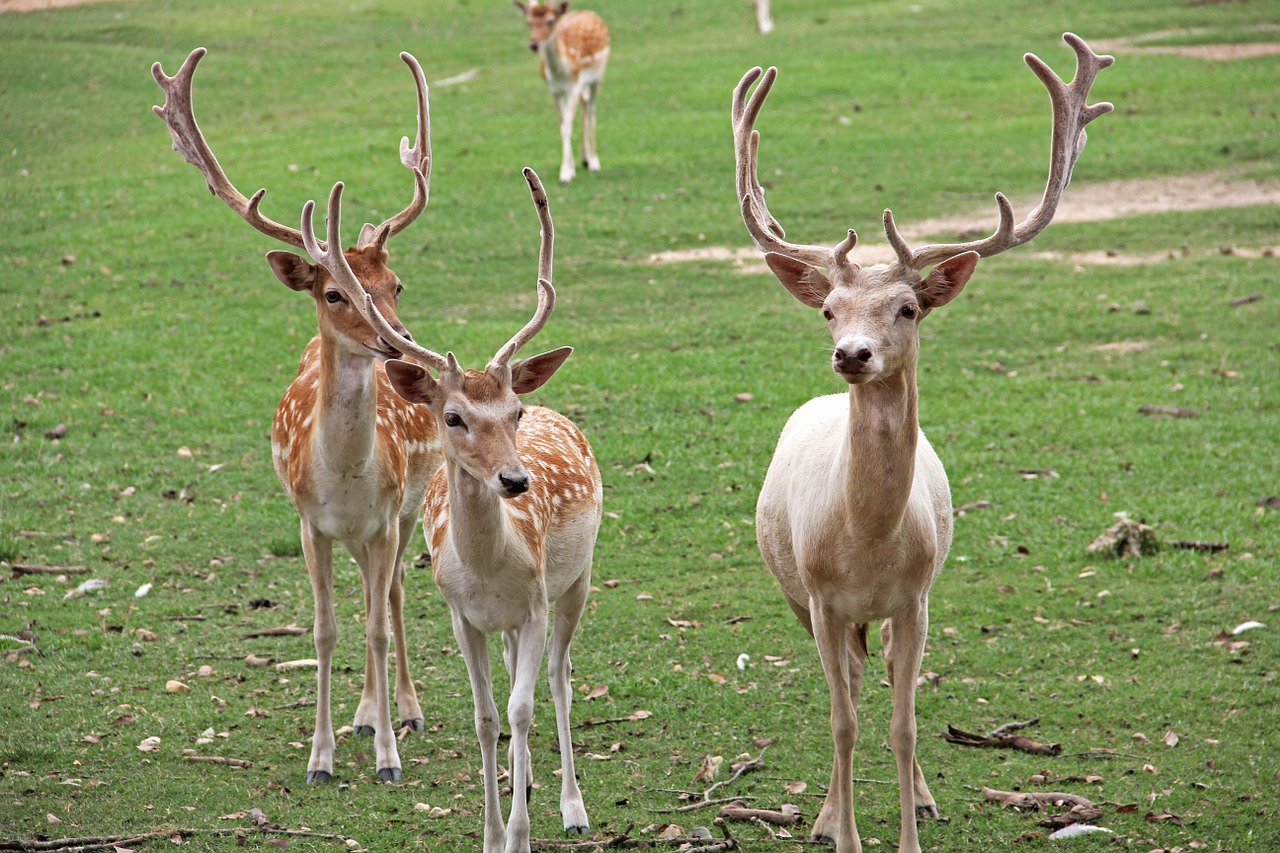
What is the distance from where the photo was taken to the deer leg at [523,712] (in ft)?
17.3

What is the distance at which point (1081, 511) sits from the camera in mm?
9031

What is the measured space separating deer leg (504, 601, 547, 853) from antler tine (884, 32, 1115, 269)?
6.60ft

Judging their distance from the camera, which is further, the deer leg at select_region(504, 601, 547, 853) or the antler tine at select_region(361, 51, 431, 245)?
the antler tine at select_region(361, 51, 431, 245)

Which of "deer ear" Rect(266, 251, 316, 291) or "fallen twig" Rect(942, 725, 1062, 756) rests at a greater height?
"deer ear" Rect(266, 251, 316, 291)

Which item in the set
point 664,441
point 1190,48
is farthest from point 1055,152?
point 1190,48

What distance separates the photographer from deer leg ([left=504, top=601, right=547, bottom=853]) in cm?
526

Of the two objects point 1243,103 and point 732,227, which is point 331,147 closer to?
point 732,227

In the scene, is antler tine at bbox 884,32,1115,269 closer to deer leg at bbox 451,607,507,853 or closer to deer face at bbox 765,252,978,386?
deer face at bbox 765,252,978,386

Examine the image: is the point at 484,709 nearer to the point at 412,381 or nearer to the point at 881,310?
the point at 412,381

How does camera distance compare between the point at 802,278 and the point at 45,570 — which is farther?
the point at 45,570

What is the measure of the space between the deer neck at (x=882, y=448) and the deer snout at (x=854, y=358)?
0.29 m

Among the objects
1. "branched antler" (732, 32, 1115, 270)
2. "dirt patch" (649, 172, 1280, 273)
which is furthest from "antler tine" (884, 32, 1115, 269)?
"dirt patch" (649, 172, 1280, 273)

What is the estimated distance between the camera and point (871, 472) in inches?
196

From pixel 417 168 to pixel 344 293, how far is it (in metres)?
1.44
